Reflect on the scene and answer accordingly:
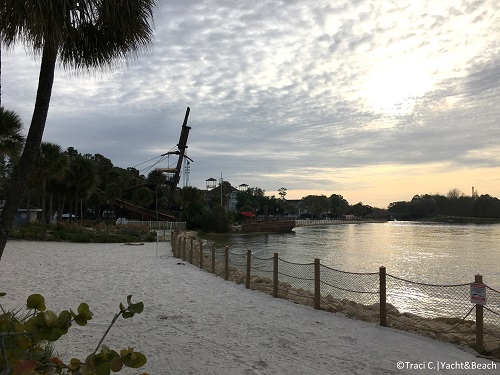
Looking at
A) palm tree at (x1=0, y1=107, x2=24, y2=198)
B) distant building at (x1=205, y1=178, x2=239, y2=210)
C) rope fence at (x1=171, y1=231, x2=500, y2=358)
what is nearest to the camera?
rope fence at (x1=171, y1=231, x2=500, y2=358)

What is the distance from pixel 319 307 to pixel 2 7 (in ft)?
23.5

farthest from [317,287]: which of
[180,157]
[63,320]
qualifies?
[180,157]

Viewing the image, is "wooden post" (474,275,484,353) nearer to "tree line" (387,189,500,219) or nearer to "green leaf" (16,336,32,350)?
"green leaf" (16,336,32,350)

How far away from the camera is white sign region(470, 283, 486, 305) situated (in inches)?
230

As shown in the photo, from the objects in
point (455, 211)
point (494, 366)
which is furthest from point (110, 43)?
point (455, 211)

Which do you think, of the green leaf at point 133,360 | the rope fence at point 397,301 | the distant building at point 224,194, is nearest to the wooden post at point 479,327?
the rope fence at point 397,301

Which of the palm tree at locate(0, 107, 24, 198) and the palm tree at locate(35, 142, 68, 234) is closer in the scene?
the palm tree at locate(0, 107, 24, 198)

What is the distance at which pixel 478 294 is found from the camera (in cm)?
589

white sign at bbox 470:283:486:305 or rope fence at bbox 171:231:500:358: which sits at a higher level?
white sign at bbox 470:283:486:305

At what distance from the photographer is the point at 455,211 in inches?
5797

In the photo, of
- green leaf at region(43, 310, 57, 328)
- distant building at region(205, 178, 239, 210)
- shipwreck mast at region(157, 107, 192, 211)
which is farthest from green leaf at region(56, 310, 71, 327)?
distant building at region(205, 178, 239, 210)

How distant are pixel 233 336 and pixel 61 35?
4.51 m

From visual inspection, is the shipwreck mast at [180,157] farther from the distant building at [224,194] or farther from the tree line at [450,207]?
the tree line at [450,207]

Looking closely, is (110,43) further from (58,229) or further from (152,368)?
(58,229)
